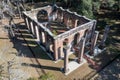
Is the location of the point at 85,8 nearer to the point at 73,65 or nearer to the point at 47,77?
the point at 73,65

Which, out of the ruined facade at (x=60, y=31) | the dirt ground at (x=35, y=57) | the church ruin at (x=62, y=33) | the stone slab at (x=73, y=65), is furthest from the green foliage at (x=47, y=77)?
the ruined facade at (x=60, y=31)

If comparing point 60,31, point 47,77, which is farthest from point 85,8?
point 47,77

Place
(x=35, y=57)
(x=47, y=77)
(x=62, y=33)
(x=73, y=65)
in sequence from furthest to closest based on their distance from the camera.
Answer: (x=35, y=57) < (x=62, y=33) < (x=73, y=65) < (x=47, y=77)

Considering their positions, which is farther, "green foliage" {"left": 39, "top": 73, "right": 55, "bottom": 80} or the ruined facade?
the ruined facade

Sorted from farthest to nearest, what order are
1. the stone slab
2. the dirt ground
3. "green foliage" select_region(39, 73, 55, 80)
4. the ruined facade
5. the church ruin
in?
the ruined facade
the stone slab
the church ruin
the dirt ground
"green foliage" select_region(39, 73, 55, 80)

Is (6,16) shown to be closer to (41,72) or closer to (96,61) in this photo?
(41,72)

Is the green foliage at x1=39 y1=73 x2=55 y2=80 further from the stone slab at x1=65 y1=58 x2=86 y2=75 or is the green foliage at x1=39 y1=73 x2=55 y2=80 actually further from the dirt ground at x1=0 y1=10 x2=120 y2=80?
the stone slab at x1=65 y1=58 x2=86 y2=75

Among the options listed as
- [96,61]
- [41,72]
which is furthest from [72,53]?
[41,72]

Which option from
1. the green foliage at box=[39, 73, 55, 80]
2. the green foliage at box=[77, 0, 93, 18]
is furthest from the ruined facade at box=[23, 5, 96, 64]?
the green foliage at box=[39, 73, 55, 80]
